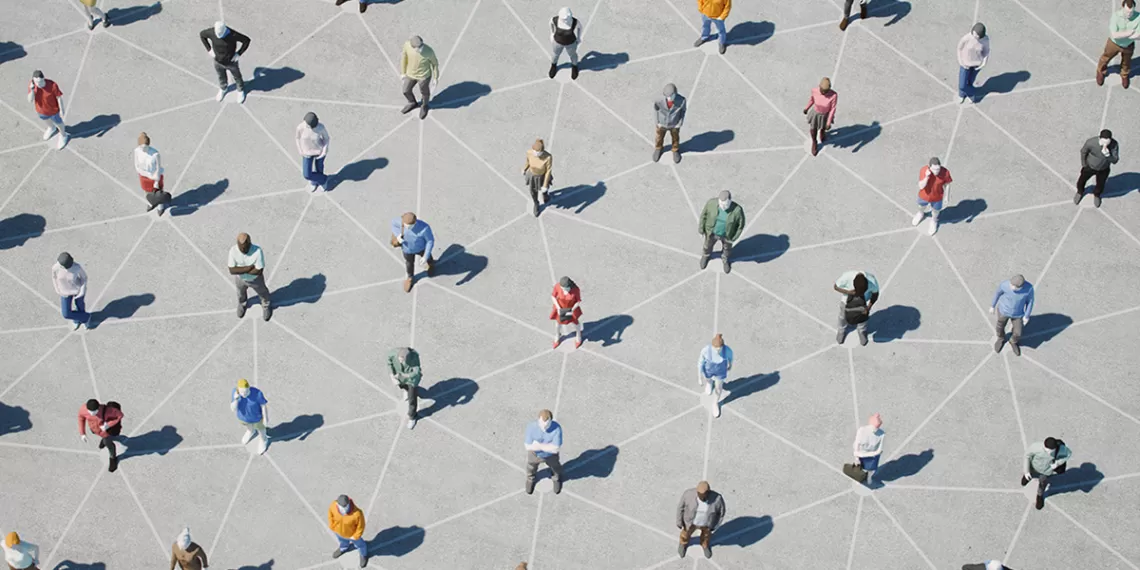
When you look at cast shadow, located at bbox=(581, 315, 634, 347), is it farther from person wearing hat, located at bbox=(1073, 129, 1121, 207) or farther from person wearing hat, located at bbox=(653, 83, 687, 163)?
person wearing hat, located at bbox=(1073, 129, 1121, 207)

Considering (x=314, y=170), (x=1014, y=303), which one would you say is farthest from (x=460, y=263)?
(x=1014, y=303)

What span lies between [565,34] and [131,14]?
9.26 m

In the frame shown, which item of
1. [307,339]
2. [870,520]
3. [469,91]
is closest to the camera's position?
[870,520]

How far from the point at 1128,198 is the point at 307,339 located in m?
15.5

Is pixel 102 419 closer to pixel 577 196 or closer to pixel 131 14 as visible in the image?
pixel 577 196

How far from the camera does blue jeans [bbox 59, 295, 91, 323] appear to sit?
34000 mm

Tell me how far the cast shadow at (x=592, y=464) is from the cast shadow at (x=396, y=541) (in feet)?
8.76

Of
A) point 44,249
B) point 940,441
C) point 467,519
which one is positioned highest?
point 44,249

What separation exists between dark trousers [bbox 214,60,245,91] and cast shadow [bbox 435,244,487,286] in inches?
226

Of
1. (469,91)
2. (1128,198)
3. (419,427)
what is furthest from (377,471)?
(1128,198)

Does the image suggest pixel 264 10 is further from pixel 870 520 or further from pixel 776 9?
pixel 870 520

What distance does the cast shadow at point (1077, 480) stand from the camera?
106 feet

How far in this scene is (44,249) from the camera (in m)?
35.7

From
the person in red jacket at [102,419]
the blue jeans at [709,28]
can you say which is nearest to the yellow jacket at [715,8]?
the blue jeans at [709,28]
